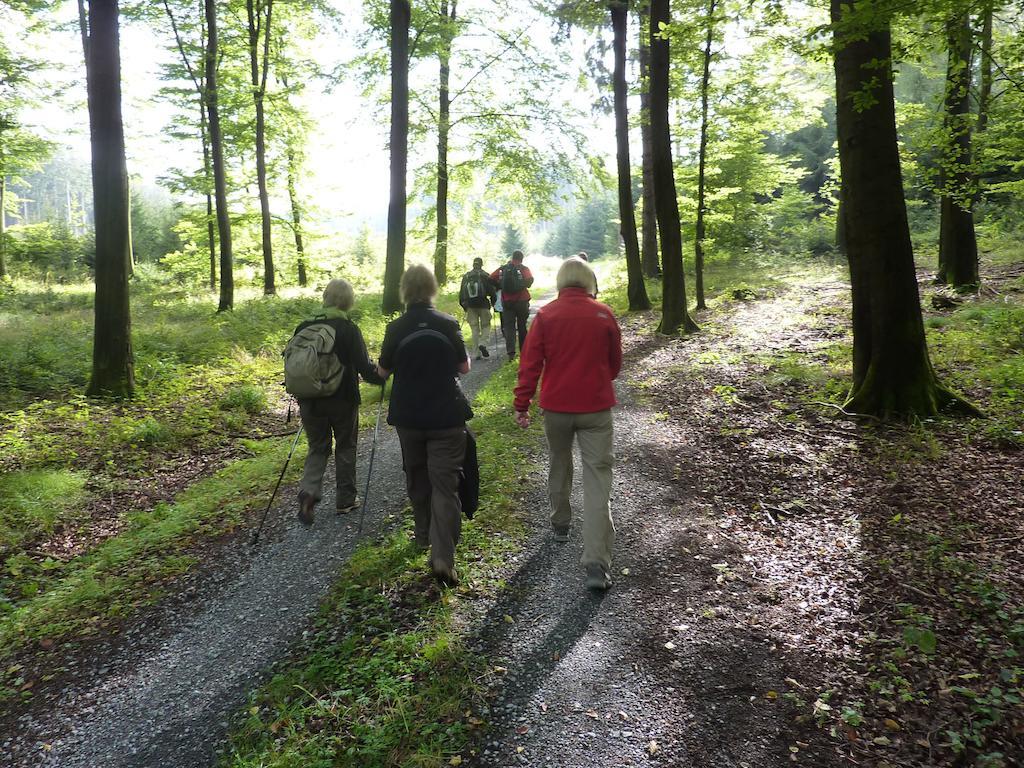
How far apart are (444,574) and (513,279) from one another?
782cm

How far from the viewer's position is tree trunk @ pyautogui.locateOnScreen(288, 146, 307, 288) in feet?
84.9

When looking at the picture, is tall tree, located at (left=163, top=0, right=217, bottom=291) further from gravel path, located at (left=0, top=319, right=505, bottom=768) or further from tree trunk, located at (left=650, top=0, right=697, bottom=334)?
gravel path, located at (left=0, top=319, right=505, bottom=768)

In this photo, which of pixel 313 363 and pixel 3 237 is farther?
pixel 3 237

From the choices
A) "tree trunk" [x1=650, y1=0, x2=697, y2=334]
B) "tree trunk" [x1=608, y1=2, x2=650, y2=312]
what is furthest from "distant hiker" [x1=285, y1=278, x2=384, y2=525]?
"tree trunk" [x1=608, y1=2, x2=650, y2=312]

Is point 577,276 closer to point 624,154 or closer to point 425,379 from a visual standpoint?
point 425,379

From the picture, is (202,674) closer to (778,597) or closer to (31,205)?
(778,597)

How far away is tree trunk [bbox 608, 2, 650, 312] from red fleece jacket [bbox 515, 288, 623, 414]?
40.5 ft

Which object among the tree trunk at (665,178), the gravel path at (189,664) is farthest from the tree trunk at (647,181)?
the gravel path at (189,664)

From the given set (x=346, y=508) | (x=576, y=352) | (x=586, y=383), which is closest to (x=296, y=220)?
(x=346, y=508)

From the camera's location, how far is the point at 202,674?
3508 millimetres

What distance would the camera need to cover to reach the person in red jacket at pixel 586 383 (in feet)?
13.5

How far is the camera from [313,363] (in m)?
4.93

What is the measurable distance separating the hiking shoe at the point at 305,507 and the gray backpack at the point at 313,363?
3.36ft

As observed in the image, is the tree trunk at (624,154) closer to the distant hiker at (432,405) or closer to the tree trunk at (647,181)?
the tree trunk at (647,181)
